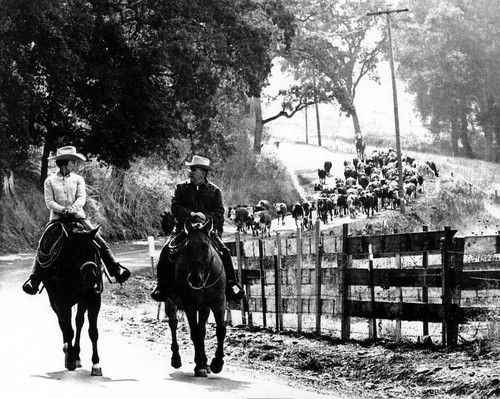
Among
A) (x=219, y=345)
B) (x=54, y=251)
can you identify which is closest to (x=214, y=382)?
(x=219, y=345)

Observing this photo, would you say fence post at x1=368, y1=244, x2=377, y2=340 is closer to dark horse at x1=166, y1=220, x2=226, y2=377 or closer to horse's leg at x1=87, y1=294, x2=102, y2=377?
dark horse at x1=166, y1=220, x2=226, y2=377

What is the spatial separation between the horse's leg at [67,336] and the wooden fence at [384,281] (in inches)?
201

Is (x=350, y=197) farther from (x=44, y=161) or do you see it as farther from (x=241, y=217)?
(x=44, y=161)

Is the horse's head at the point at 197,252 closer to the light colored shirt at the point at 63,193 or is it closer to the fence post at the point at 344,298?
the light colored shirt at the point at 63,193

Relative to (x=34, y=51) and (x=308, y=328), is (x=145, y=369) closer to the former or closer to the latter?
(x=308, y=328)

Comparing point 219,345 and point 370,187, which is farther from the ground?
point 370,187

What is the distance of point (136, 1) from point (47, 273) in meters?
29.1

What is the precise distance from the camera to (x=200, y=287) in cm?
1459

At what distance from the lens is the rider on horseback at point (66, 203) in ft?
50.0

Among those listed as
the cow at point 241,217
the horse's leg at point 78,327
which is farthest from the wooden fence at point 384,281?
the cow at point 241,217

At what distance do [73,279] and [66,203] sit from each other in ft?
3.89

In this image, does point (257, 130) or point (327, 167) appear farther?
point (327, 167)

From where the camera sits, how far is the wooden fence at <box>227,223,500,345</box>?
1647 centimetres

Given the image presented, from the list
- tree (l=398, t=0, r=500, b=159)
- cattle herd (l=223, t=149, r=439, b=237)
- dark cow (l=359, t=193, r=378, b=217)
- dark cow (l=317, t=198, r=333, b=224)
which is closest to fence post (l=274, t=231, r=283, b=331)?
cattle herd (l=223, t=149, r=439, b=237)
